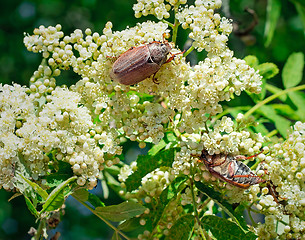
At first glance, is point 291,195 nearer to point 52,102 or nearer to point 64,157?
point 64,157

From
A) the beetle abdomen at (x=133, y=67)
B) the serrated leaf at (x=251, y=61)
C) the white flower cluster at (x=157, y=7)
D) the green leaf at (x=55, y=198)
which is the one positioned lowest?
the green leaf at (x=55, y=198)

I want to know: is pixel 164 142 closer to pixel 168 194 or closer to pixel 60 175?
pixel 168 194

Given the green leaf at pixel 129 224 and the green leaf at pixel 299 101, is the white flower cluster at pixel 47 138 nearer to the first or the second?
the green leaf at pixel 129 224

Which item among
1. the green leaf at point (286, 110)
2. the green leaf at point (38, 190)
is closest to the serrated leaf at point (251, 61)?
the green leaf at point (286, 110)

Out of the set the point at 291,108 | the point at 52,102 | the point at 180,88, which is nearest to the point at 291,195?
the point at 180,88

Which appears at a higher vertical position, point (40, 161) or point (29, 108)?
point (29, 108)

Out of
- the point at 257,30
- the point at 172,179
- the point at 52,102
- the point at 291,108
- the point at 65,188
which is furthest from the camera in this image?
the point at 257,30

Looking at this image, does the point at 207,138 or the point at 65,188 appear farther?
the point at 207,138
